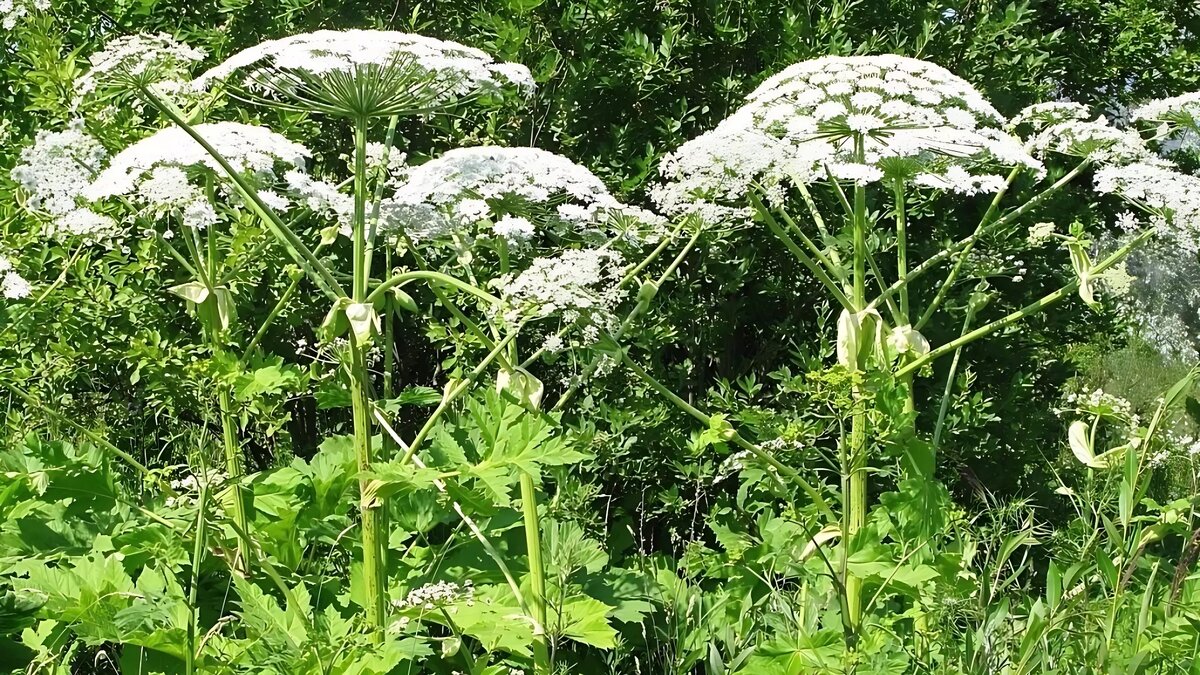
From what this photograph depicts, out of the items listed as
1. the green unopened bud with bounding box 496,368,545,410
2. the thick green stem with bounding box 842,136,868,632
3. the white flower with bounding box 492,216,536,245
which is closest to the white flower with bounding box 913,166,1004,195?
the thick green stem with bounding box 842,136,868,632

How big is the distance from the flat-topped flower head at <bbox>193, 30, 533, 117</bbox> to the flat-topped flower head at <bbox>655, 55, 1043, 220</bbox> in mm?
676

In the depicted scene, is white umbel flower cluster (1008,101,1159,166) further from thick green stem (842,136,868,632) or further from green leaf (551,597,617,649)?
green leaf (551,597,617,649)

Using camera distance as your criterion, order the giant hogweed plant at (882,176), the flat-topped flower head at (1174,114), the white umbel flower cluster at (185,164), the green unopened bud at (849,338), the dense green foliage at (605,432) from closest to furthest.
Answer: the dense green foliage at (605,432), the white umbel flower cluster at (185,164), the giant hogweed plant at (882,176), the green unopened bud at (849,338), the flat-topped flower head at (1174,114)

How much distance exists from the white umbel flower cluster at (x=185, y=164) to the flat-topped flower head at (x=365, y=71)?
206mm

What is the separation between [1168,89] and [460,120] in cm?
343

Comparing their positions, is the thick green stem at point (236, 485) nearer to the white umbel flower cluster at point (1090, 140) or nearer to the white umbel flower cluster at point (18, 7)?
the white umbel flower cluster at point (18, 7)

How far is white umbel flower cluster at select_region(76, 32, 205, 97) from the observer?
2.79 meters

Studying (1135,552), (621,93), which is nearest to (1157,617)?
(1135,552)

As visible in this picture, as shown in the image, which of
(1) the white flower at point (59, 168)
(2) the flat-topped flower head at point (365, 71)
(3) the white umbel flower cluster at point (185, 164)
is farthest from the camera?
(1) the white flower at point (59, 168)

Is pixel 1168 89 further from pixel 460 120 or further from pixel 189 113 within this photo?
pixel 189 113

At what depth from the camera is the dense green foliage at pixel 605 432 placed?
2.57 m

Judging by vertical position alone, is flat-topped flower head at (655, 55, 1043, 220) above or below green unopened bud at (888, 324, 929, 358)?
above

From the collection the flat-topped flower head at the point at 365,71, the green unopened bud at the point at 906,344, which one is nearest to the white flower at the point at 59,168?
the flat-topped flower head at the point at 365,71

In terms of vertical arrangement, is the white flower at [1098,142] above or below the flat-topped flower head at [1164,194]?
above
